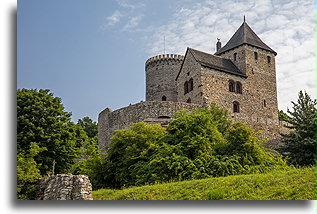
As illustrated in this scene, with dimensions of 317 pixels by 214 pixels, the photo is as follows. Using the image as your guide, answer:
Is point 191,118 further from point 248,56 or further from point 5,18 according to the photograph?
point 248,56

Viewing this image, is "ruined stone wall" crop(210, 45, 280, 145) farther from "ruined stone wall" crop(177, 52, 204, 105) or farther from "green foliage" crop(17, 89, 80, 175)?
"green foliage" crop(17, 89, 80, 175)

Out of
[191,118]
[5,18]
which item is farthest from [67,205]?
[191,118]

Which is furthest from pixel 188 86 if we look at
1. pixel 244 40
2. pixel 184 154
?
pixel 184 154

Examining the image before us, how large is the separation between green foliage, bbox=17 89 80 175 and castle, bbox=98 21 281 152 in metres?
4.46

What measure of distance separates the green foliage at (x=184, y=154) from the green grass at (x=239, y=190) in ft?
7.18

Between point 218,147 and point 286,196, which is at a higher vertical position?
point 218,147

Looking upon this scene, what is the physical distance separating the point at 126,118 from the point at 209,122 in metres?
8.50

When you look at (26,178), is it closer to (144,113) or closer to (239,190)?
(239,190)

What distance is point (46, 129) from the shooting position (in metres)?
17.3

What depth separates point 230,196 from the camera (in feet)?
29.6

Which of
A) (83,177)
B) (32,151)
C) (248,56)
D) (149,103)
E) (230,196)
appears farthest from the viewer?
(248,56)

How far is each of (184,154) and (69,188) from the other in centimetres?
489

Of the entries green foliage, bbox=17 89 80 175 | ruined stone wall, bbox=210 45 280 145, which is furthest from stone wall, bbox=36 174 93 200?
ruined stone wall, bbox=210 45 280 145

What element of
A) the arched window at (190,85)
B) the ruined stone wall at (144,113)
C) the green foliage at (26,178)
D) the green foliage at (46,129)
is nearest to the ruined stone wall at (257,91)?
the arched window at (190,85)
